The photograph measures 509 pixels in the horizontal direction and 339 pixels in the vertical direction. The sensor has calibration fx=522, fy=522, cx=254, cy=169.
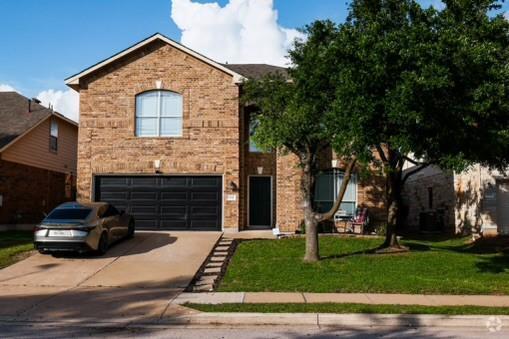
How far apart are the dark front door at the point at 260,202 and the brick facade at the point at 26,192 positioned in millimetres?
10298

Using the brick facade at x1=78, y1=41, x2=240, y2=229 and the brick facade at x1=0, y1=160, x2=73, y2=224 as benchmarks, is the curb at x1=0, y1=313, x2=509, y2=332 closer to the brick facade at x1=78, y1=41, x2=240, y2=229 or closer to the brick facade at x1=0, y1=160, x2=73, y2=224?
the brick facade at x1=78, y1=41, x2=240, y2=229

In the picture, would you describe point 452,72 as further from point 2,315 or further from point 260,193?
point 260,193

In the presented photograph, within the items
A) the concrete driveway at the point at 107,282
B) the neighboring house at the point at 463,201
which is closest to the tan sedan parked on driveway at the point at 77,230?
the concrete driveway at the point at 107,282

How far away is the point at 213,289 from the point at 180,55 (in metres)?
12.0

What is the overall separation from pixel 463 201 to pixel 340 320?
585 inches

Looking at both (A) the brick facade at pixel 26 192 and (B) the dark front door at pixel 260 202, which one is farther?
(A) the brick facade at pixel 26 192

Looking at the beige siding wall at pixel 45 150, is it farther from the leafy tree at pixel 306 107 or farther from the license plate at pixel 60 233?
the leafy tree at pixel 306 107

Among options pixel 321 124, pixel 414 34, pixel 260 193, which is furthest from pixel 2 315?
pixel 260 193

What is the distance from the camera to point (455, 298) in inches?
429

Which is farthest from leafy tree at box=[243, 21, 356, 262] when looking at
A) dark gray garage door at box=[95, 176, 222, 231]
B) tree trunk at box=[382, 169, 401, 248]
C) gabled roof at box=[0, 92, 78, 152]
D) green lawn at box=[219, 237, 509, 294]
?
gabled roof at box=[0, 92, 78, 152]

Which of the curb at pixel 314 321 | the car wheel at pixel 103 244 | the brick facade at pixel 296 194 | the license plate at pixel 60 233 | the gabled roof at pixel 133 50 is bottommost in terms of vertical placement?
Result: the curb at pixel 314 321

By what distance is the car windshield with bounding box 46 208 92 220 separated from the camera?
601 inches

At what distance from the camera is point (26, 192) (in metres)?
23.5

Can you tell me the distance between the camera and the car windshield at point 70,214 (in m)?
15.3
